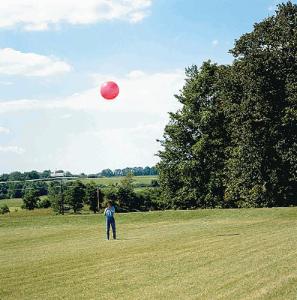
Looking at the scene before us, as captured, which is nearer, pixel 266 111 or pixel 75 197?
pixel 266 111

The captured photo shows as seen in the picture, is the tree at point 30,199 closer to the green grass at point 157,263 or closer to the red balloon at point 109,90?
the green grass at point 157,263

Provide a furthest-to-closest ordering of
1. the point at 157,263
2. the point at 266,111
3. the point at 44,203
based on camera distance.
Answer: the point at 44,203 → the point at 266,111 → the point at 157,263

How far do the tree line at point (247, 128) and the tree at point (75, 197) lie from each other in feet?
120

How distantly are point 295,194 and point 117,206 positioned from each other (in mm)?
43969

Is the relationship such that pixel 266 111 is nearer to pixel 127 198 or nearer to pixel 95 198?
pixel 127 198

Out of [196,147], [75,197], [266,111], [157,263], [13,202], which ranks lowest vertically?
[157,263]

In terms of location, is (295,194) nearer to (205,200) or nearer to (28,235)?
(205,200)

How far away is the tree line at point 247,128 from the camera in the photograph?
45.1 m

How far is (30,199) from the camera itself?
99688 millimetres

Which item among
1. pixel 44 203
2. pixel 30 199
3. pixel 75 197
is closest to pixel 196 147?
pixel 75 197

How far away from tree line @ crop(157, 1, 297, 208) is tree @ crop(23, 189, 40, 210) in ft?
154

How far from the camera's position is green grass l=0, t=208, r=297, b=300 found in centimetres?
1318

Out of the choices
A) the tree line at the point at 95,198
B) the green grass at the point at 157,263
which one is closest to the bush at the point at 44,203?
the tree line at the point at 95,198

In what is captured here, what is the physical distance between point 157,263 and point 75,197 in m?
76.8
